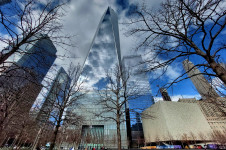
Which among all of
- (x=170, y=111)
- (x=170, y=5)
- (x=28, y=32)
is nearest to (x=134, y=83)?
(x=170, y=5)

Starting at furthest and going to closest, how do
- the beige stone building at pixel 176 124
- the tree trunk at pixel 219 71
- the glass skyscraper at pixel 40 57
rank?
the beige stone building at pixel 176 124 → the glass skyscraper at pixel 40 57 → the tree trunk at pixel 219 71

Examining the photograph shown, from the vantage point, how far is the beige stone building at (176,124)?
54.2 metres

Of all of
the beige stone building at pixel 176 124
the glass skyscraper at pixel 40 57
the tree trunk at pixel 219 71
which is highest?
the beige stone building at pixel 176 124

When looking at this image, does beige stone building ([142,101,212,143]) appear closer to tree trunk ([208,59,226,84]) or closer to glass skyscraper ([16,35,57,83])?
tree trunk ([208,59,226,84])

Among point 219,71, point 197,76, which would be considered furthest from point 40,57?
point 197,76

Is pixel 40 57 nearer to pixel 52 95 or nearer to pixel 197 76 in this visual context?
pixel 52 95

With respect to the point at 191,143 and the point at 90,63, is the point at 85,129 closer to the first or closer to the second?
the point at 90,63

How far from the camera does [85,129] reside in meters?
54.4

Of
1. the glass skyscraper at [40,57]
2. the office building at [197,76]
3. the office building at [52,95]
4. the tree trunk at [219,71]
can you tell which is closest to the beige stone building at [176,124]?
the office building at [197,76]

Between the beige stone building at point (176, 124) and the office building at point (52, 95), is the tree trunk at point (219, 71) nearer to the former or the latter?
the office building at point (52, 95)

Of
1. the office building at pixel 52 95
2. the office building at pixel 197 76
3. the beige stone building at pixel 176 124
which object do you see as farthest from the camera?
the beige stone building at pixel 176 124

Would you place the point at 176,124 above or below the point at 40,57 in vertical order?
above

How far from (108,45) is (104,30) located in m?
15.2

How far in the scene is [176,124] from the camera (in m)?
56.9
